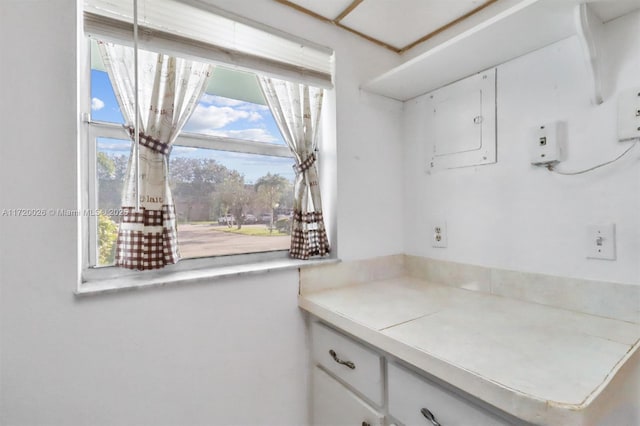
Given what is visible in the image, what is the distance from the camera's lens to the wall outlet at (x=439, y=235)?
1.46 metres

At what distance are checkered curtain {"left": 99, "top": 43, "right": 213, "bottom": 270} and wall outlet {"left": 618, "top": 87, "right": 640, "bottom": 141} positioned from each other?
1.49 m

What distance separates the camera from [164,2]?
106 centimetres

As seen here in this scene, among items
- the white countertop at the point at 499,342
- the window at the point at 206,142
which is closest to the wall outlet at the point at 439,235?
the white countertop at the point at 499,342

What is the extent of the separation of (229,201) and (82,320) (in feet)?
2.17

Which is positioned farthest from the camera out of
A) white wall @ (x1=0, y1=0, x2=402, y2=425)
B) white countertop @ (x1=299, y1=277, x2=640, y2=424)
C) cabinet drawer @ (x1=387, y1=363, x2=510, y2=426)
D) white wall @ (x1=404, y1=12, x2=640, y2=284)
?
white wall @ (x1=404, y1=12, x2=640, y2=284)

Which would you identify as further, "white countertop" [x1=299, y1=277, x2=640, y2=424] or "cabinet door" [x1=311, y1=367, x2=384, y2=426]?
"cabinet door" [x1=311, y1=367, x2=384, y2=426]

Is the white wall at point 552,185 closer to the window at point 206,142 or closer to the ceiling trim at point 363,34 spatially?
the ceiling trim at point 363,34

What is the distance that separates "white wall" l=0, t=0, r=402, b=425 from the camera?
81 cm

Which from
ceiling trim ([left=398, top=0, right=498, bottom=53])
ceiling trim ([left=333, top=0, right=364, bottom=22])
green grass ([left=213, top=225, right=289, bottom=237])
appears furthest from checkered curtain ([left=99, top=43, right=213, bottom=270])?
ceiling trim ([left=398, top=0, right=498, bottom=53])

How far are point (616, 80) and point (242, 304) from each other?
59.5 inches

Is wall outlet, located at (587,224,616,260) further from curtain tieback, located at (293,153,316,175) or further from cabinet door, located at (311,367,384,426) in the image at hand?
curtain tieback, located at (293,153,316,175)

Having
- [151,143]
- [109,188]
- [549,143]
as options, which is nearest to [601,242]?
[549,143]

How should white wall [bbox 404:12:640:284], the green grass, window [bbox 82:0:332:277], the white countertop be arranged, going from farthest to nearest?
the green grass < window [bbox 82:0:332:277] < white wall [bbox 404:12:640:284] < the white countertop

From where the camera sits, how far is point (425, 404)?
808mm
